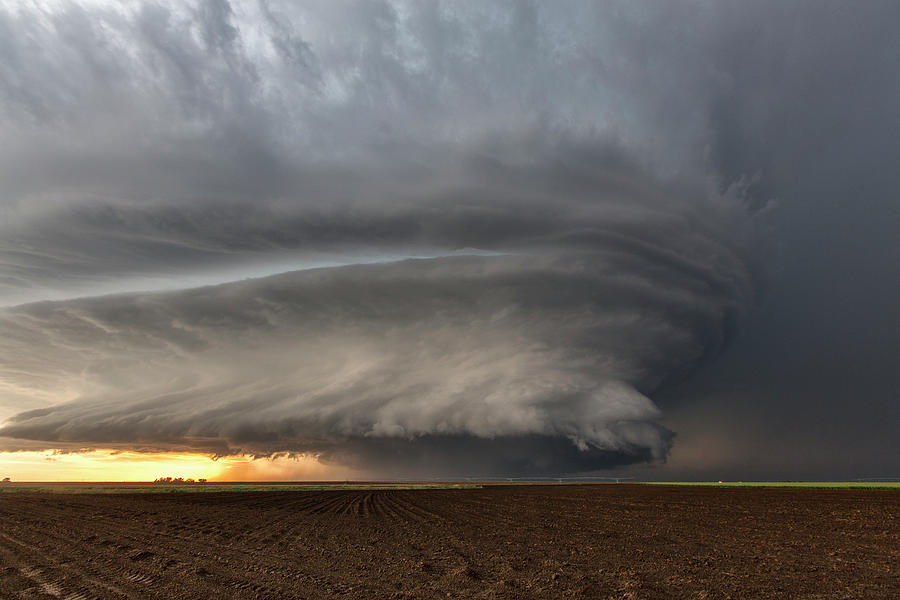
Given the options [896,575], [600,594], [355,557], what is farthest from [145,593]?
[896,575]

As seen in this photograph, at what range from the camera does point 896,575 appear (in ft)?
63.0

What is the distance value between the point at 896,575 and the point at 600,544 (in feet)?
37.2

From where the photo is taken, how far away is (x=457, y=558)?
2227 cm

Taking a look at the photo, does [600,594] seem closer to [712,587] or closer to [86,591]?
[712,587]

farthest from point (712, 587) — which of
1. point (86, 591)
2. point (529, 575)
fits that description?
point (86, 591)

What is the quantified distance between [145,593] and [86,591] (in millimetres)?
1880

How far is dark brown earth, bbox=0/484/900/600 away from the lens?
16766mm

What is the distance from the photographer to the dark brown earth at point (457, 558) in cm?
1677

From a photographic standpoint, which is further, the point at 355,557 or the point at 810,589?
the point at 355,557

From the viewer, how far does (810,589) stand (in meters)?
17.0

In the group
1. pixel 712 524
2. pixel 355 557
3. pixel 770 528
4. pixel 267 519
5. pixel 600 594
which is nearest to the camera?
pixel 600 594

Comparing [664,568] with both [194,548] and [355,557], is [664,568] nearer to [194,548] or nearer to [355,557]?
[355,557]

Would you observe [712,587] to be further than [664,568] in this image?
No

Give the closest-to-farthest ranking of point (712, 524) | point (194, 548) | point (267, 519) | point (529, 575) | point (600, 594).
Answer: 1. point (600, 594)
2. point (529, 575)
3. point (194, 548)
4. point (712, 524)
5. point (267, 519)
